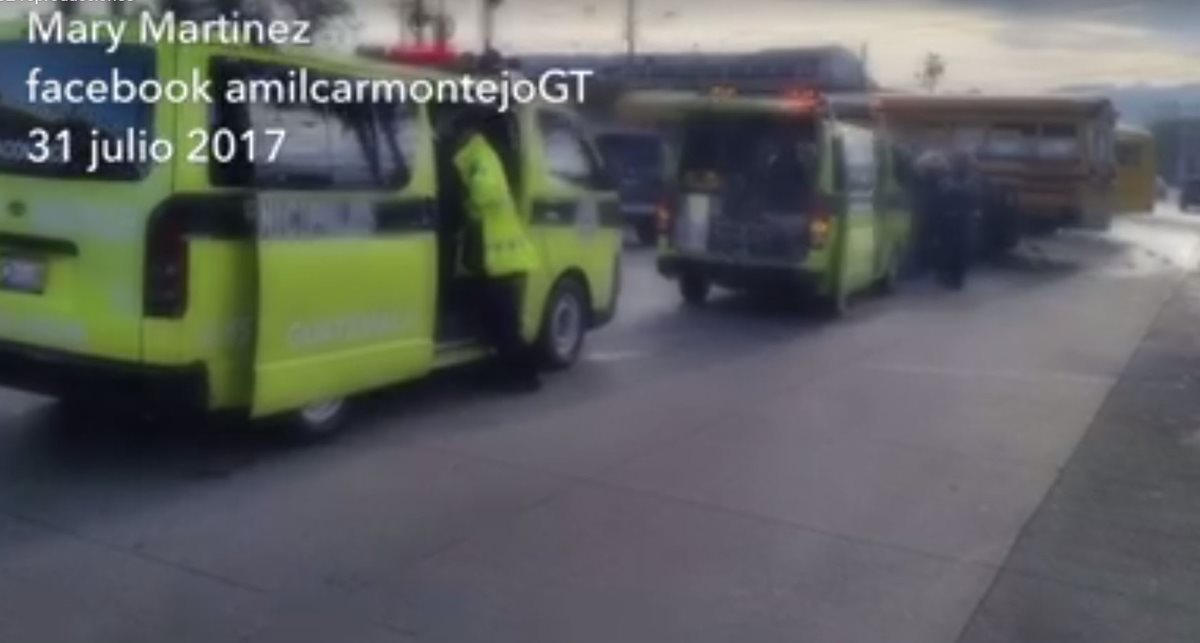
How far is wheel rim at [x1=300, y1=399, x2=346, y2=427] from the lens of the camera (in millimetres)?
7637

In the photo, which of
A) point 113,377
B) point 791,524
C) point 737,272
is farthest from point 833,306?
point 113,377

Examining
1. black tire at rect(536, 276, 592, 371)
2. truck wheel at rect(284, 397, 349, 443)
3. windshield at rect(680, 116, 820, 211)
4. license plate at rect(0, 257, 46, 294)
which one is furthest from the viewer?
windshield at rect(680, 116, 820, 211)

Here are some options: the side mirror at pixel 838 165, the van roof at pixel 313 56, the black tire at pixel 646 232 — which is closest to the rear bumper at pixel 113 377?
the van roof at pixel 313 56

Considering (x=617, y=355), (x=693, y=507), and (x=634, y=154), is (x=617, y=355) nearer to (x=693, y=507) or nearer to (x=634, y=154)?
(x=693, y=507)

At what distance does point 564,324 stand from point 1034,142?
1448cm

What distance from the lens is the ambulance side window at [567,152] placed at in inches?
389

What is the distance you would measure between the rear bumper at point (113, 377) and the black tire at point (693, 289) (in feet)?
28.6

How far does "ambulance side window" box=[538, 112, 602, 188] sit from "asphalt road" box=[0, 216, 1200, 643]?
1346 millimetres

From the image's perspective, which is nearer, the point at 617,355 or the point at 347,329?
the point at 347,329

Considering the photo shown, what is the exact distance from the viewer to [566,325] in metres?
10.4

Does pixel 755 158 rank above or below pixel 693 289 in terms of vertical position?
above

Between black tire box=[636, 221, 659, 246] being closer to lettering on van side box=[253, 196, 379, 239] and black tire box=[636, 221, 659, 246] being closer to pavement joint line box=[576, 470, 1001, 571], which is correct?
lettering on van side box=[253, 196, 379, 239]

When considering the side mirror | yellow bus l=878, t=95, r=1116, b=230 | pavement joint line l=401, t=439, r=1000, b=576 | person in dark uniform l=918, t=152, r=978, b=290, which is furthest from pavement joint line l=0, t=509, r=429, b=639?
yellow bus l=878, t=95, r=1116, b=230

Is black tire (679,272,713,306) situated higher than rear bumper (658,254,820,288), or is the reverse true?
rear bumper (658,254,820,288)
